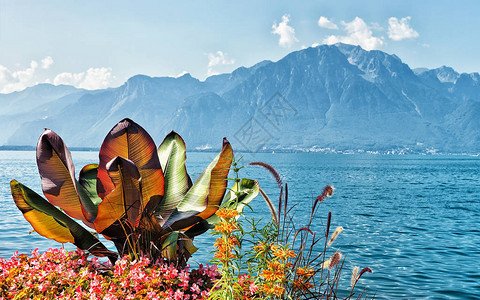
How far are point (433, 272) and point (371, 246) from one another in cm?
413

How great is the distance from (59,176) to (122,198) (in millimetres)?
957

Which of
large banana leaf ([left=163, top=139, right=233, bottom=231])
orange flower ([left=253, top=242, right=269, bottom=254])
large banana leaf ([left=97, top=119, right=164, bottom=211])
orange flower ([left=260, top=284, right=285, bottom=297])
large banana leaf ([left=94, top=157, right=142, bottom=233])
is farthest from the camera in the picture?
large banana leaf ([left=163, top=139, right=233, bottom=231])

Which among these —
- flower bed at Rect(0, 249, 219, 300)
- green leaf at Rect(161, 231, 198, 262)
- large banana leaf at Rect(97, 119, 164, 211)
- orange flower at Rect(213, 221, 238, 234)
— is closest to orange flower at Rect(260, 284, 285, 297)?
orange flower at Rect(213, 221, 238, 234)

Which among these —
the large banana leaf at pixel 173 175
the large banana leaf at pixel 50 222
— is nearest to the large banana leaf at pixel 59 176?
the large banana leaf at pixel 50 222

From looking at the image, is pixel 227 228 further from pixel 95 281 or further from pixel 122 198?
pixel 122 198

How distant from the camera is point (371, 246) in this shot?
16.1 meters

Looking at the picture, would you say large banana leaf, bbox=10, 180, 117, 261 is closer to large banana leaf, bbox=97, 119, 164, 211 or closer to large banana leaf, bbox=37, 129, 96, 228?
large banana leaf, bbox=37, 129, 96, 228

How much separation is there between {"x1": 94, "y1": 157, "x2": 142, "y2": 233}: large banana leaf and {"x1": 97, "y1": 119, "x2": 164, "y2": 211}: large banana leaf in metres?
0.18

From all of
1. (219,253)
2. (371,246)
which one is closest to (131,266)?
(219,253)

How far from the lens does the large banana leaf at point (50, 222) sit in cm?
464

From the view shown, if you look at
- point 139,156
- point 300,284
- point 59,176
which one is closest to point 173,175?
point 139,156

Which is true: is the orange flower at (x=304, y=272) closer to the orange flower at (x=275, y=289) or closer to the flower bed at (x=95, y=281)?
the orange flower at (x=275, y=289)

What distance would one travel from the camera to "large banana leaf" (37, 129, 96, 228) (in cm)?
487

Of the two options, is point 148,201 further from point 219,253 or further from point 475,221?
point 475,221
